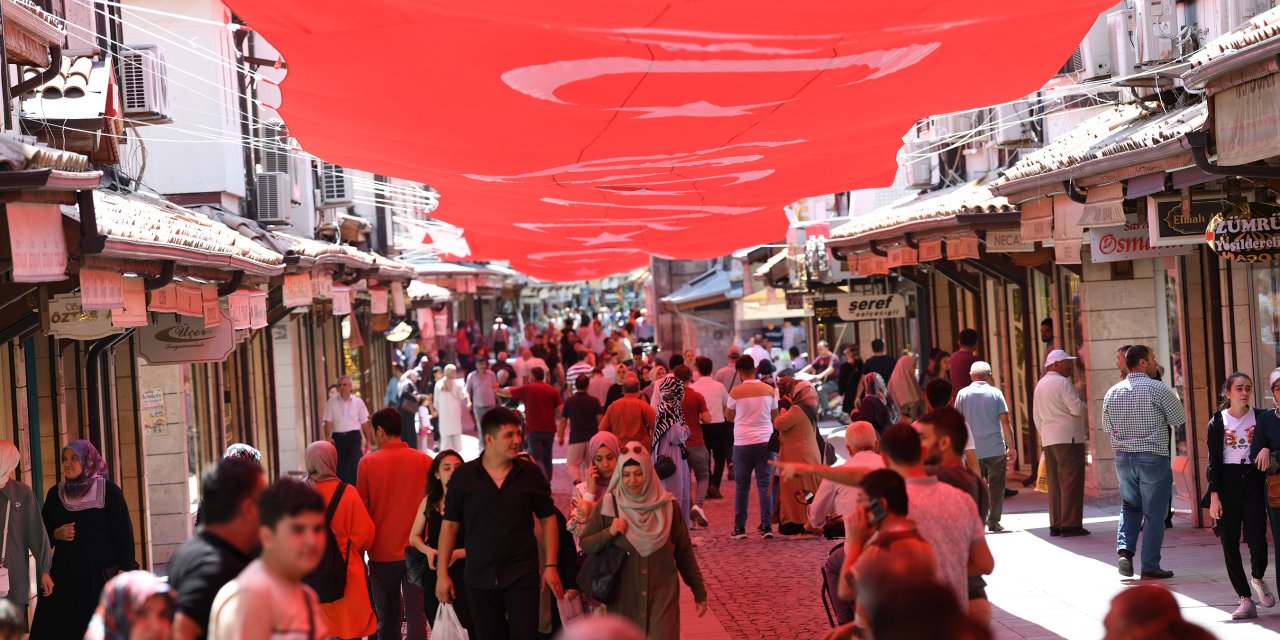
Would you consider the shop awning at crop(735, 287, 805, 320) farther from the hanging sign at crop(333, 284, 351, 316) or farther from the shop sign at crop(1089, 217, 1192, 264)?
the shop sign at crop(1089, 217, 1192, 264)

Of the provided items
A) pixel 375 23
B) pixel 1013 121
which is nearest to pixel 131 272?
pixel 375 23

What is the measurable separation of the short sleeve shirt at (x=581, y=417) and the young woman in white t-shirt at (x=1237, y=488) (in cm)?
904

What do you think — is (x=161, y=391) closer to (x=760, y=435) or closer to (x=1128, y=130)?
(x=760, y=435)

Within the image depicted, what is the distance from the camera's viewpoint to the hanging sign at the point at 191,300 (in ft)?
42.5

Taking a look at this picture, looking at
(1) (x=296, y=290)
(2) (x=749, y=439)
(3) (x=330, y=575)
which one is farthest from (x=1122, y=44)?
(1) (x=296, y=290)

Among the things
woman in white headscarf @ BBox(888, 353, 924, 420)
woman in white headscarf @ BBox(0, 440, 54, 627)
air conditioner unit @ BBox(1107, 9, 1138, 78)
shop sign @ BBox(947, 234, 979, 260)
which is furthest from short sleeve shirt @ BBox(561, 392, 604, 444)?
woman in white headscarf @ BBox(0, 440, 54, 627)

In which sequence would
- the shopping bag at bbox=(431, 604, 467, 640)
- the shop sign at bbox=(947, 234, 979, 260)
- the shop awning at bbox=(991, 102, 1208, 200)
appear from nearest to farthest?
1. the shopping bag at bbox=(431, 604, 467, 640)
2. the shop awning at bbox=(991, 102, 1208, 200)
3. the shop sign at bbox=(947, 234, 979, 260)

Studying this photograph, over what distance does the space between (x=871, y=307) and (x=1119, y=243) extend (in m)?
11.6

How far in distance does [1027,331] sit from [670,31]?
1412 cm

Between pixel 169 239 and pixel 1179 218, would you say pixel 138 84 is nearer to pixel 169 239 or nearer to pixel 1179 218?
pixel 169 239

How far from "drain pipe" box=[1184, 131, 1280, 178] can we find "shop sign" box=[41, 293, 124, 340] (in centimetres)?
751

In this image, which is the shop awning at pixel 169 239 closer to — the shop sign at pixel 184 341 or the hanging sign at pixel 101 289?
the hanging sign at pixel 101 289

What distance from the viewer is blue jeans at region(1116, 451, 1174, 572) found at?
10836 mm

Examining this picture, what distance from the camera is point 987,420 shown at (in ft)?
46.3
